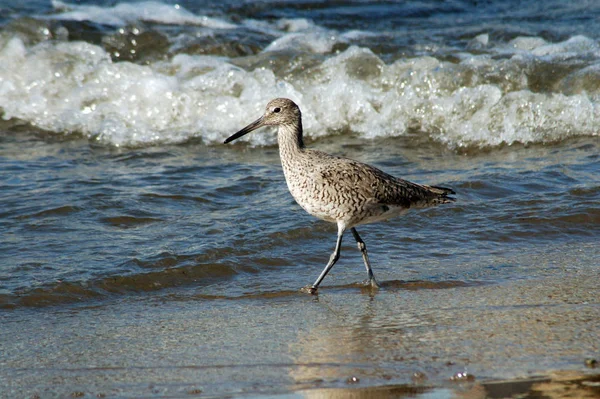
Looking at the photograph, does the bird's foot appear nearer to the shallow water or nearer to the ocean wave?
→ the shallow water

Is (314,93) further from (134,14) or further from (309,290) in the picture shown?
(309,290)

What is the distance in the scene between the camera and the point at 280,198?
766cm

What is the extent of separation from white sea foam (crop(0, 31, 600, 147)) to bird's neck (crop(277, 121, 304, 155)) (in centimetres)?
342

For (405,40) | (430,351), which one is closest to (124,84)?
(405,40)

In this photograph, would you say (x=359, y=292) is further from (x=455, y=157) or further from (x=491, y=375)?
(x=455, y=157)

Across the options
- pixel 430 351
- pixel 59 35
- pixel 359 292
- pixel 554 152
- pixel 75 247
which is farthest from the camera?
pixel 59 35

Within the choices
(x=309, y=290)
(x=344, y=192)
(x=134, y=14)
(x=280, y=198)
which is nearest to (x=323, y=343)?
(x=309, y=290)

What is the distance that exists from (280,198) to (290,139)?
58.3 inches

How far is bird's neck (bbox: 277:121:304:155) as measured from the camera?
6191 mm

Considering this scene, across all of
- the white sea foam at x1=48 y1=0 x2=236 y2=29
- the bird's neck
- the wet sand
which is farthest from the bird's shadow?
the white sea foam at x1=48 y1=0 x2=236 y2=29

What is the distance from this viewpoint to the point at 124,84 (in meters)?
10.7

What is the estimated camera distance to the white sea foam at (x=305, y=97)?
9805 millimetres

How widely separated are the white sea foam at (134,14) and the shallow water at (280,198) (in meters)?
0.06

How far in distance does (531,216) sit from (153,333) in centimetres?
352
